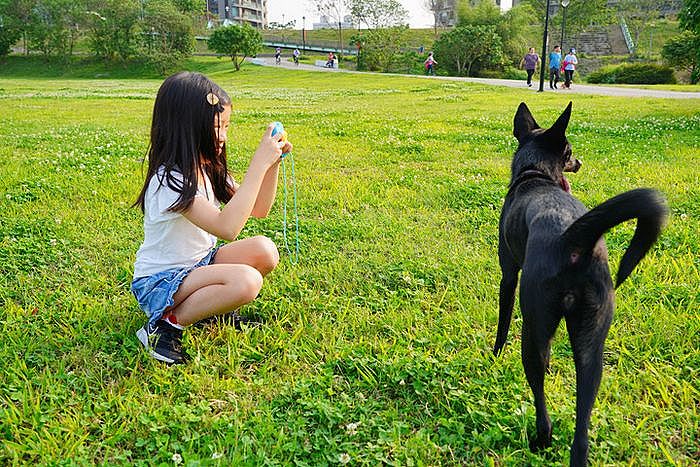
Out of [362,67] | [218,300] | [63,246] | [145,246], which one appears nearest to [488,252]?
[218,300]

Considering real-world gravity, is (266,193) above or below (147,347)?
above

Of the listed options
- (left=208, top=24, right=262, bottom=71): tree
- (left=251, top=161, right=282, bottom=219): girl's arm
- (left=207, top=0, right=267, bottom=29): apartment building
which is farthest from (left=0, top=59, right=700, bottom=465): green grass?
(left=207, top=0, right=267, bottom=29): apartment building

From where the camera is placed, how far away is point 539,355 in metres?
2.22

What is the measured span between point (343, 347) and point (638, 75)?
43.3m

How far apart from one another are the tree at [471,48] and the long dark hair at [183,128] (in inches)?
2175

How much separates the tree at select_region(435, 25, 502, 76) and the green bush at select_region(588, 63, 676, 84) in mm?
14664

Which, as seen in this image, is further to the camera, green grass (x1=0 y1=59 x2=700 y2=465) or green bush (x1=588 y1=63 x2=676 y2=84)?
green bush (x1=588 y1=63 x2=676 y2=84)

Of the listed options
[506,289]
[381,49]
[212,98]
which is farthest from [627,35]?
[212,98]

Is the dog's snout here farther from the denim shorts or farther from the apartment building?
the apartment building

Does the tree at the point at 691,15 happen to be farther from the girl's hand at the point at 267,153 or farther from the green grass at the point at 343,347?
the girl's hand at the point at 267,153

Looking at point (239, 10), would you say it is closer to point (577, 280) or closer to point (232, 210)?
point (232, 210)

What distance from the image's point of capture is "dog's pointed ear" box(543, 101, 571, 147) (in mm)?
2668

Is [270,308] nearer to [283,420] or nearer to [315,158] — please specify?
[283,420]

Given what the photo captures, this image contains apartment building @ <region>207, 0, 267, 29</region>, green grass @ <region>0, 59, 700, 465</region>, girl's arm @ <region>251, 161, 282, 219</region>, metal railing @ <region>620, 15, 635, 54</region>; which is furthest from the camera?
apartment building @ <region>207, 0, 267, 29</region>
